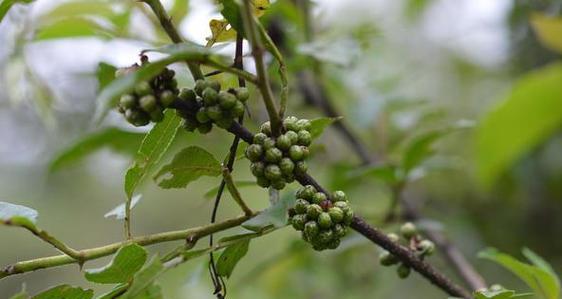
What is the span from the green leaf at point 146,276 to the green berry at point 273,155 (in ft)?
0.48

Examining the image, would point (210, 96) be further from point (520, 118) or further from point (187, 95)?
point (520, 118)

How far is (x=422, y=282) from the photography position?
7.41 ft

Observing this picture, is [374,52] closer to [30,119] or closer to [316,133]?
[316,133]

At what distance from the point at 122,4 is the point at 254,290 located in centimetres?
92

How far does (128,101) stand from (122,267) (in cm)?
17

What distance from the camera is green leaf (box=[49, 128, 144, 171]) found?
1326 mm

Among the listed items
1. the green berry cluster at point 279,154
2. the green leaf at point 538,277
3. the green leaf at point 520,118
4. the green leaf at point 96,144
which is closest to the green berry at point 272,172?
the green berry cluster at point 279,154

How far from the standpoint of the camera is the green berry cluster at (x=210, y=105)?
653 millimetres

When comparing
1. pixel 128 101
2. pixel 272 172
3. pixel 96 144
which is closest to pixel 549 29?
pixel 96 144

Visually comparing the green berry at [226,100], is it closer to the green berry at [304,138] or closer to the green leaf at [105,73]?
the green berry at [304,138]

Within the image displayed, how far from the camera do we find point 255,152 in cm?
68

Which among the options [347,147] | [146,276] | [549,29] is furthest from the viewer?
[347,147]

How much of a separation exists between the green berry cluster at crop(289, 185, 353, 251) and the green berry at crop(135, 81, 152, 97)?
7.7 inches

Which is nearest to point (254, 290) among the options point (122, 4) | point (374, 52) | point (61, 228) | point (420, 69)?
point (374, 52)
